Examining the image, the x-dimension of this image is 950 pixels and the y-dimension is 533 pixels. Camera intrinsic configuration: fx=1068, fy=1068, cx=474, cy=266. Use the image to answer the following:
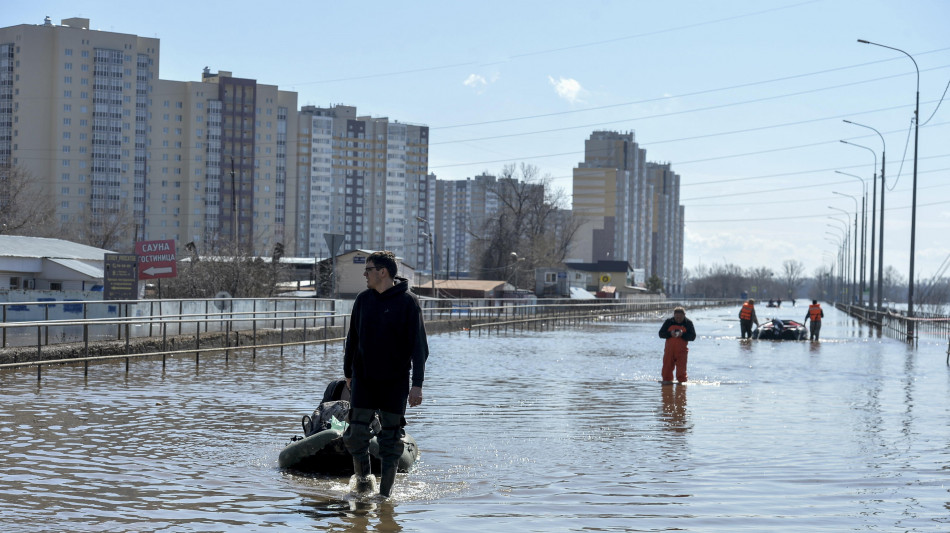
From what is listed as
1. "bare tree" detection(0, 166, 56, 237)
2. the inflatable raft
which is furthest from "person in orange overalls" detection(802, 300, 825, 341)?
"bare tree" detection(0, 166, 56, 237)

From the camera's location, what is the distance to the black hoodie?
25.3 ft

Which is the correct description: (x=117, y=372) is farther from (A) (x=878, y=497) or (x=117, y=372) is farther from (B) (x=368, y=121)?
(B) (x=368, y=121)

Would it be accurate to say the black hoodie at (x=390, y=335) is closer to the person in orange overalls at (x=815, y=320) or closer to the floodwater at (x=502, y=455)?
the floodwater at (x=502, y=455)

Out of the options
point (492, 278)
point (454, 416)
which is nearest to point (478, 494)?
point (454, 416)

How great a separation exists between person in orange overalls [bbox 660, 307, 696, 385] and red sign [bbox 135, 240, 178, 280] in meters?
20.0

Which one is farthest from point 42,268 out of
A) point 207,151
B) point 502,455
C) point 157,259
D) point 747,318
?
point 207,151

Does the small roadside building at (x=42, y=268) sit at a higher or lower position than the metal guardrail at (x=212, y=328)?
higher

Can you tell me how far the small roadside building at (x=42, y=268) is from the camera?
40.0m

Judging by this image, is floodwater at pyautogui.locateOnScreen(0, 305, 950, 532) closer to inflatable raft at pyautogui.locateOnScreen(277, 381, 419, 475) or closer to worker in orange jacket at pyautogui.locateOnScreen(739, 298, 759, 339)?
inflatable raft at pyautogui.locateOnScreen(277, 381, 419, 475)

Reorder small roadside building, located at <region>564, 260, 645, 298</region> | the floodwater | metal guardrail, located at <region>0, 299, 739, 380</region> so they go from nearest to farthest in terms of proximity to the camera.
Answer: the floodwater < metal guardrail, located at <region>0, 299, 739, 380</region> < small roadside building, located at <region>564, 260, 645, 298</region>

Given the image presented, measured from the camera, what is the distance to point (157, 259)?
1351 inches

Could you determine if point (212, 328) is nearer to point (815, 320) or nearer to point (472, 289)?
point (815, 320)

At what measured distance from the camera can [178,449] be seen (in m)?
9.89

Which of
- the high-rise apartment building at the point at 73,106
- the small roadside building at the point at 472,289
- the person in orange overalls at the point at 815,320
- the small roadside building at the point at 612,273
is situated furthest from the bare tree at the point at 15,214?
the small roadside building at the point at 612,273
